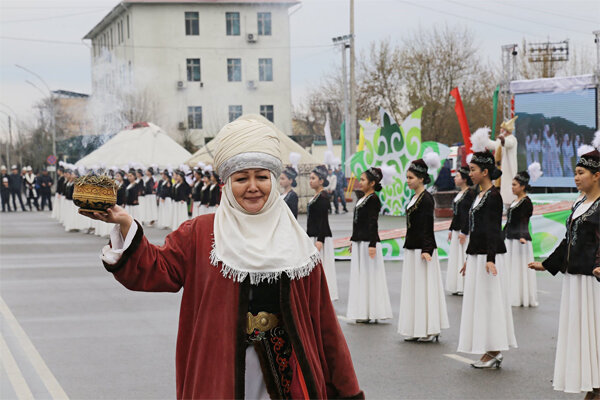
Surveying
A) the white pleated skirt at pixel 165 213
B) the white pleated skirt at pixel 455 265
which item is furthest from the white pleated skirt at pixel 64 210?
the white pleated skirt at pixel 455 265

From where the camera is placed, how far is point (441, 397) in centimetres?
702

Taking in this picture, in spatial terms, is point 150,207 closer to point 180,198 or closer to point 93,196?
point 180,198

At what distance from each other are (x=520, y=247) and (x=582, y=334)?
5.80 metres

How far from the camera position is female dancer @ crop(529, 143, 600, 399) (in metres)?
6.56

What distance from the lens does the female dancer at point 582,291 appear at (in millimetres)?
6559

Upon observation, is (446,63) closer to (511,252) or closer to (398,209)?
(398,209)

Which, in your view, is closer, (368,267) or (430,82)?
(368,267)

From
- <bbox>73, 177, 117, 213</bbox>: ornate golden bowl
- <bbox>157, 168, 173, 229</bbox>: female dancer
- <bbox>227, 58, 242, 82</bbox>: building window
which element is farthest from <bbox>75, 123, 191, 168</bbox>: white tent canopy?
<bbox>73, 177, 117, 213</bbox>: ornate golden bowl

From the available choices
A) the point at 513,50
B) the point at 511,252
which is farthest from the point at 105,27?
the point at 511,252

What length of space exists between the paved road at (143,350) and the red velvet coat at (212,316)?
3.41m

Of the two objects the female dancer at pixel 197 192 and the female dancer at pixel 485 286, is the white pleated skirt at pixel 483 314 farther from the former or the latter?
the female dancer at pixel 197 192

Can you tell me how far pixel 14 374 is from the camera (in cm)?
781

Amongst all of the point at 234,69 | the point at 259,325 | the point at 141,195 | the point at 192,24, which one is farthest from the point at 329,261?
the point at 234,69

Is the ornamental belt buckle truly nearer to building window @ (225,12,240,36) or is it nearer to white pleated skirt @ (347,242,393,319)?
white pleated skirt @ (347,242,393,319)
